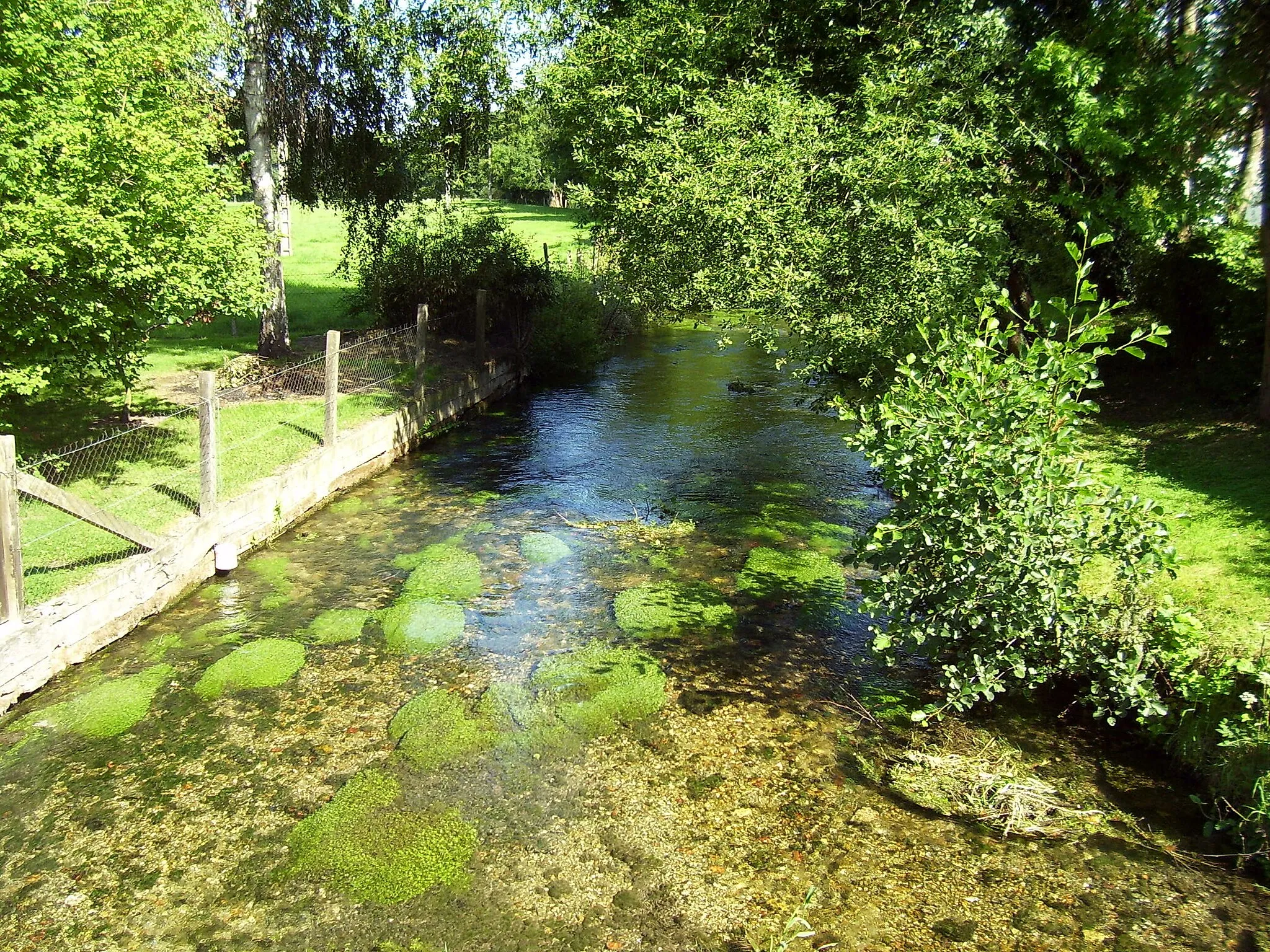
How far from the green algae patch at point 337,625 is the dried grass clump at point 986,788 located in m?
5.50

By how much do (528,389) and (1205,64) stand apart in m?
16.3

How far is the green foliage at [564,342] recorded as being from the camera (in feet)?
79.0

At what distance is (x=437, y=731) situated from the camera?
25.0 ft

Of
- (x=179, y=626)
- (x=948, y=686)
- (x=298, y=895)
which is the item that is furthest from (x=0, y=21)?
(x=948, y=686)

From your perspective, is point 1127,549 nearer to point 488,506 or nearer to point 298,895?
point 298,895

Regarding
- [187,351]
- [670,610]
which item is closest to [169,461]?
[670,610]

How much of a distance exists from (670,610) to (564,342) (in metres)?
15.2

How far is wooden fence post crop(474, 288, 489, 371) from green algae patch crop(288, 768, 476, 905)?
607 inches

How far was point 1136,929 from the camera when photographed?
5.48m

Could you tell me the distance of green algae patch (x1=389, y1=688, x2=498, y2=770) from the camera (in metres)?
7.27

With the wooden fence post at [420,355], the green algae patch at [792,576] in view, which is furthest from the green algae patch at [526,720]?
the wooden fence post at [420,355]

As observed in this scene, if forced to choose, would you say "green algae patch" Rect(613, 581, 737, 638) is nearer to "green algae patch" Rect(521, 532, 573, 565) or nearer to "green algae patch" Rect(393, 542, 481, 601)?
"green algae patch" Rect(521, 532, 573, 565)

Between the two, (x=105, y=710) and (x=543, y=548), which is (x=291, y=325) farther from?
(x=105, y=710)

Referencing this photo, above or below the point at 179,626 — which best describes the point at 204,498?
above
